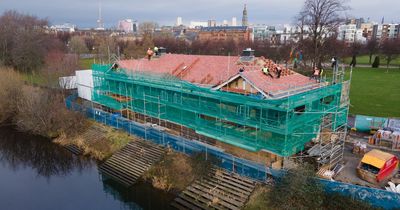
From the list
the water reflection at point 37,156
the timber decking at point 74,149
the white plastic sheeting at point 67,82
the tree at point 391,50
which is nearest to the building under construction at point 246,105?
the timber decking at point 74,149

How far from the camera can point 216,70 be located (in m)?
23.4

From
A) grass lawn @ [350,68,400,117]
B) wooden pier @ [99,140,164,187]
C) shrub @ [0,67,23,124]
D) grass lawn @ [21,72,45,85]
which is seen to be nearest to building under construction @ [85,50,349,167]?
wooden pier @ [99,140,164,187]

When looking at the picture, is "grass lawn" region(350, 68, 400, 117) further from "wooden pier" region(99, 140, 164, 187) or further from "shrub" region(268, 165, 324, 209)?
"wooden pier" region(99, 140, 164, 187)

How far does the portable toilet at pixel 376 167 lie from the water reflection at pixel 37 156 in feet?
67.8

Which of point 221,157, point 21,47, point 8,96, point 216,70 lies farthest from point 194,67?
point 21,47

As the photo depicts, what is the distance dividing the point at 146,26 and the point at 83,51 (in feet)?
112

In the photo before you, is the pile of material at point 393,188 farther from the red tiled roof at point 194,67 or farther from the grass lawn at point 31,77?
the grass lawn at point 31,77

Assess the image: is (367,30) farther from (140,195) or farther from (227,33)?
(140,195)

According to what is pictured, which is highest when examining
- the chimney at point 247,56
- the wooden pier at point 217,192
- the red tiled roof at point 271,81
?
the chimney at point 247,56

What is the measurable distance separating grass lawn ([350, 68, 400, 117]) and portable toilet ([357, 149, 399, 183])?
1419cm

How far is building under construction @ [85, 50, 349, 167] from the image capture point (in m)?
18.1

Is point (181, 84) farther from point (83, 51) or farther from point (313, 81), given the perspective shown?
point (83, 51)

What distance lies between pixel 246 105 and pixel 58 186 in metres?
15.3

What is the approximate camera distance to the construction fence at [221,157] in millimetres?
15066
